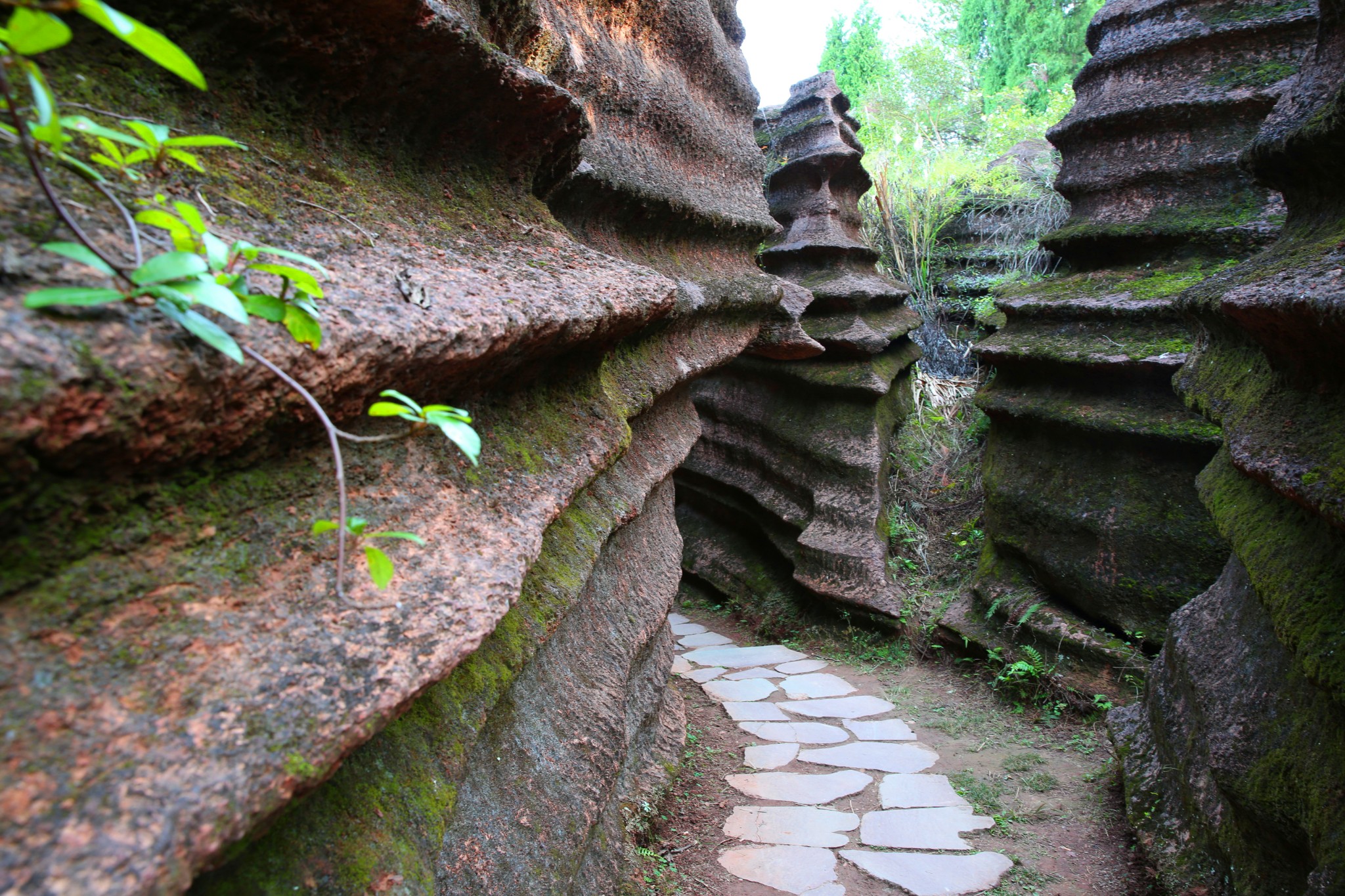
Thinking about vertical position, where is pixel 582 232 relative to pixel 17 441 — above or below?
above

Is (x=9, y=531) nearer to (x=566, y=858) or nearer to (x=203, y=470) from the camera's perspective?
(x=203, y=470)

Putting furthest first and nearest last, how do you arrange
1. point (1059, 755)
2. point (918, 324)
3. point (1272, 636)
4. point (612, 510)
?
point (918, 324) < point (1059, 755) < point (612, 510) < point (1272, 636)

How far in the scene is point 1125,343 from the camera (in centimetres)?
377

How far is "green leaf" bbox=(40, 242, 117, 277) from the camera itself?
0.65 meters

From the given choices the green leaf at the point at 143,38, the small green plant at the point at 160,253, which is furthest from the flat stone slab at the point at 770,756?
the green leaf at the point at 143,38

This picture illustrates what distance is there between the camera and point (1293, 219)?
6.97ft

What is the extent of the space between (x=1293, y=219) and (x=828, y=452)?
10.8 feet

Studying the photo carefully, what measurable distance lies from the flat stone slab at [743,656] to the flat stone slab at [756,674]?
0.23 ft

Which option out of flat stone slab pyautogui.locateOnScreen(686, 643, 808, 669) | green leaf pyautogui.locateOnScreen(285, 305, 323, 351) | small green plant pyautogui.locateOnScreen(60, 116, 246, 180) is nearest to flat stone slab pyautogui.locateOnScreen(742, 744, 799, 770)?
flat stone slab pyautogui.locateOnScreen(686, 643, 808, 669)

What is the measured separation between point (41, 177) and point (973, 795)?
3.24m

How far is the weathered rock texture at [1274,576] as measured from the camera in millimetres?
1465

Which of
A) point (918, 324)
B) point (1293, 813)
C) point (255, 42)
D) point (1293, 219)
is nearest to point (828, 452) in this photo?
point (918, 324)

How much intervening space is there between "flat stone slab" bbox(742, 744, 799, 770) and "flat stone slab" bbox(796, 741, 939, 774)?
1.9 inches

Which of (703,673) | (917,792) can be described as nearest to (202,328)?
(917,792)
